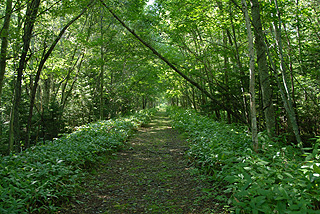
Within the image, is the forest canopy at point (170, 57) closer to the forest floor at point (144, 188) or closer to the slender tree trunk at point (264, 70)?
the slender tree trunk at point (264, 70)

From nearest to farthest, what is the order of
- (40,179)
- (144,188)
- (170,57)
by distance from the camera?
(40,179) < (144,188) < (170,57)

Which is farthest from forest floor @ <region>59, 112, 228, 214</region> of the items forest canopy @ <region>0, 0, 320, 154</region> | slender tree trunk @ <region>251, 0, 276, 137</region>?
slender tree trunk @ <region>251, 0, 276, 137</region>

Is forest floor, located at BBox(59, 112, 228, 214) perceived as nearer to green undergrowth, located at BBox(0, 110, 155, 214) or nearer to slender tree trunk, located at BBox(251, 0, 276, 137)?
green undergrowth, located at BBox(0, 110, 155, 214)

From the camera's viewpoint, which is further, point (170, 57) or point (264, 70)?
point (170, 57)

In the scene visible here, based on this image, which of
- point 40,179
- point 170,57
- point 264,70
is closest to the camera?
point 40,179

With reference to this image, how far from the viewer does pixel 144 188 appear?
4812 millimetres

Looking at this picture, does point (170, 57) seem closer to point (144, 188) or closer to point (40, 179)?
point (144, 188)

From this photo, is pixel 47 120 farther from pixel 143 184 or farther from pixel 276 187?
pixel 276 187

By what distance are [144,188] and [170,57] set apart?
8.71 metres

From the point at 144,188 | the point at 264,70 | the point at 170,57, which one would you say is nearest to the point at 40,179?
the point at 144,188

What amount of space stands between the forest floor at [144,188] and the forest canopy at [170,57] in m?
1.92

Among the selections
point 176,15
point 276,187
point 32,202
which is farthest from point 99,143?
point 176,15

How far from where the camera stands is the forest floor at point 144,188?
384 centimetres

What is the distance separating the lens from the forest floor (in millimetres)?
3838
